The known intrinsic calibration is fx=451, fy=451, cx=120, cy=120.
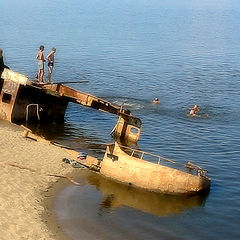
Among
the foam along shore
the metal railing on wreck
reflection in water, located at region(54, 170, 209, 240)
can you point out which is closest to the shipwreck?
the metal railing on wreck

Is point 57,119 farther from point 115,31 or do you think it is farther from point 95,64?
point 115,31

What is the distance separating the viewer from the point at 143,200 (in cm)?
2078

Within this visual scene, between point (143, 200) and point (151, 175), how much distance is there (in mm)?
1230

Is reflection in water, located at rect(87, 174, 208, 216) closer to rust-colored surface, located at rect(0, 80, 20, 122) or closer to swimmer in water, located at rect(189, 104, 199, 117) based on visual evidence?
rust-colored surface, located at rect(0, 80, 20, 122)

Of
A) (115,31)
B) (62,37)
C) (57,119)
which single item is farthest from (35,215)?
(115,31)

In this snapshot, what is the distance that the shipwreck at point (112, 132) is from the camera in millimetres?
21062

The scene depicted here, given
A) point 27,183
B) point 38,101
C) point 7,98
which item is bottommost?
point 27,183

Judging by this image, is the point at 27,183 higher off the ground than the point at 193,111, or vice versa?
the point at 193,111

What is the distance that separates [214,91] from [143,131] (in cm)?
1410

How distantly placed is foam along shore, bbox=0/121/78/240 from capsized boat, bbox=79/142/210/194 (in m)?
2.40

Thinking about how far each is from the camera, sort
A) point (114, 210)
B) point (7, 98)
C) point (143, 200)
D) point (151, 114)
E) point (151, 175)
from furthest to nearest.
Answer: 1. point (151, 114)
2. point (7, 98)
3. point (151, 175)
4. point (143, 200)
5. point (114, 210)

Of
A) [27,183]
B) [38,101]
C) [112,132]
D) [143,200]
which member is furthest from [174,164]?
[38,101]

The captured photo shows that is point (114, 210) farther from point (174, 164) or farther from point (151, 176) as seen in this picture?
point (174, 164)

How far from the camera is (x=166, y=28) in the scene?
96.5m
